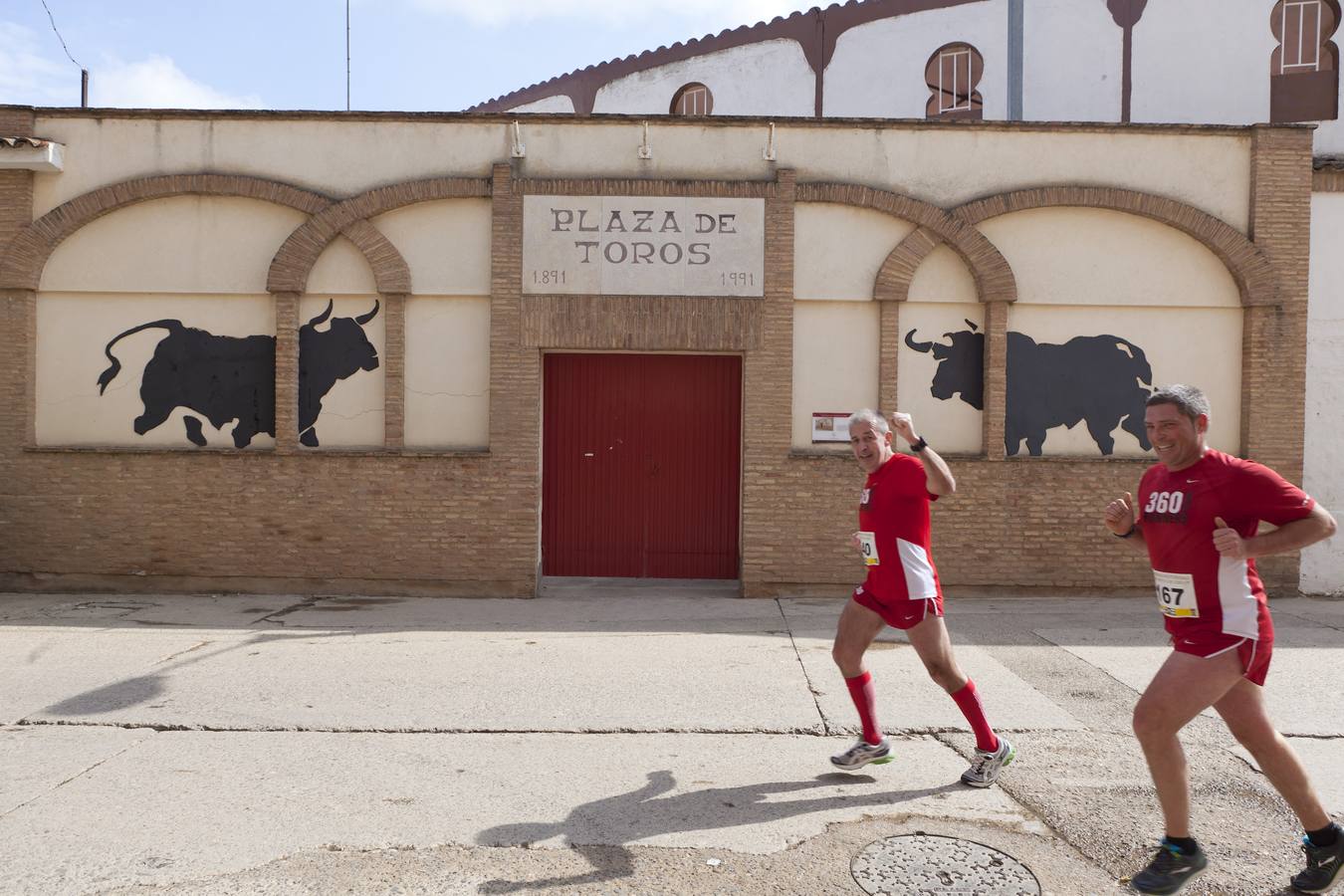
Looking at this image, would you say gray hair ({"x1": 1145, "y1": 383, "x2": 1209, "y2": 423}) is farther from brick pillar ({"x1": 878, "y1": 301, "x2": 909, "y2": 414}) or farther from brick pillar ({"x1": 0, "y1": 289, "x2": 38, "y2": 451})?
brick pillar ({"x1": 0, "y1": 289, "x2": 38, "y2": 451})

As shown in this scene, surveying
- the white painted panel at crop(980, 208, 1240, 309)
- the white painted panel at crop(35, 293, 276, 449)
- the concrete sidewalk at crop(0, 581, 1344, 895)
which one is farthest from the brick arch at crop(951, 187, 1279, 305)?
the white painted panel at crop(35, 293, 276, 449)

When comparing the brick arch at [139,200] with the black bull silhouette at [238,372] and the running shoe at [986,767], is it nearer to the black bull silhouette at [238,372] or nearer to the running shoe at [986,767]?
the black bull silhouette at [238,372]

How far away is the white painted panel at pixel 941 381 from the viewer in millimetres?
10859

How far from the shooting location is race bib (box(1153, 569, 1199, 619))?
3627 mm

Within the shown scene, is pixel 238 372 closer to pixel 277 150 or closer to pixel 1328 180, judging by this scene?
pixel 277 150

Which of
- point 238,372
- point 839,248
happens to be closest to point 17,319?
point 238,372

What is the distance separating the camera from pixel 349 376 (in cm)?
1091

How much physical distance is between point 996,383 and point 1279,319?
3.02 m

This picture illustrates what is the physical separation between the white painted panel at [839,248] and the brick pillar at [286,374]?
5.33 meters

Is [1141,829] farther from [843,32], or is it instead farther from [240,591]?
[843,32]

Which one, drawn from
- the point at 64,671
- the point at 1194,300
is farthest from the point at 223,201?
the point at 1194,300

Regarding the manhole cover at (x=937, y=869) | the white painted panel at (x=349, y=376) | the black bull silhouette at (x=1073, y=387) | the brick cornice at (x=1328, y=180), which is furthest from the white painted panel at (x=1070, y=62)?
the manhole cover at (x=937, y=869)

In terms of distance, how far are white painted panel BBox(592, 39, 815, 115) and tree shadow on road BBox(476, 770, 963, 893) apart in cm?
1636

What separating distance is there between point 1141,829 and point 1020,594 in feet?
21.7
